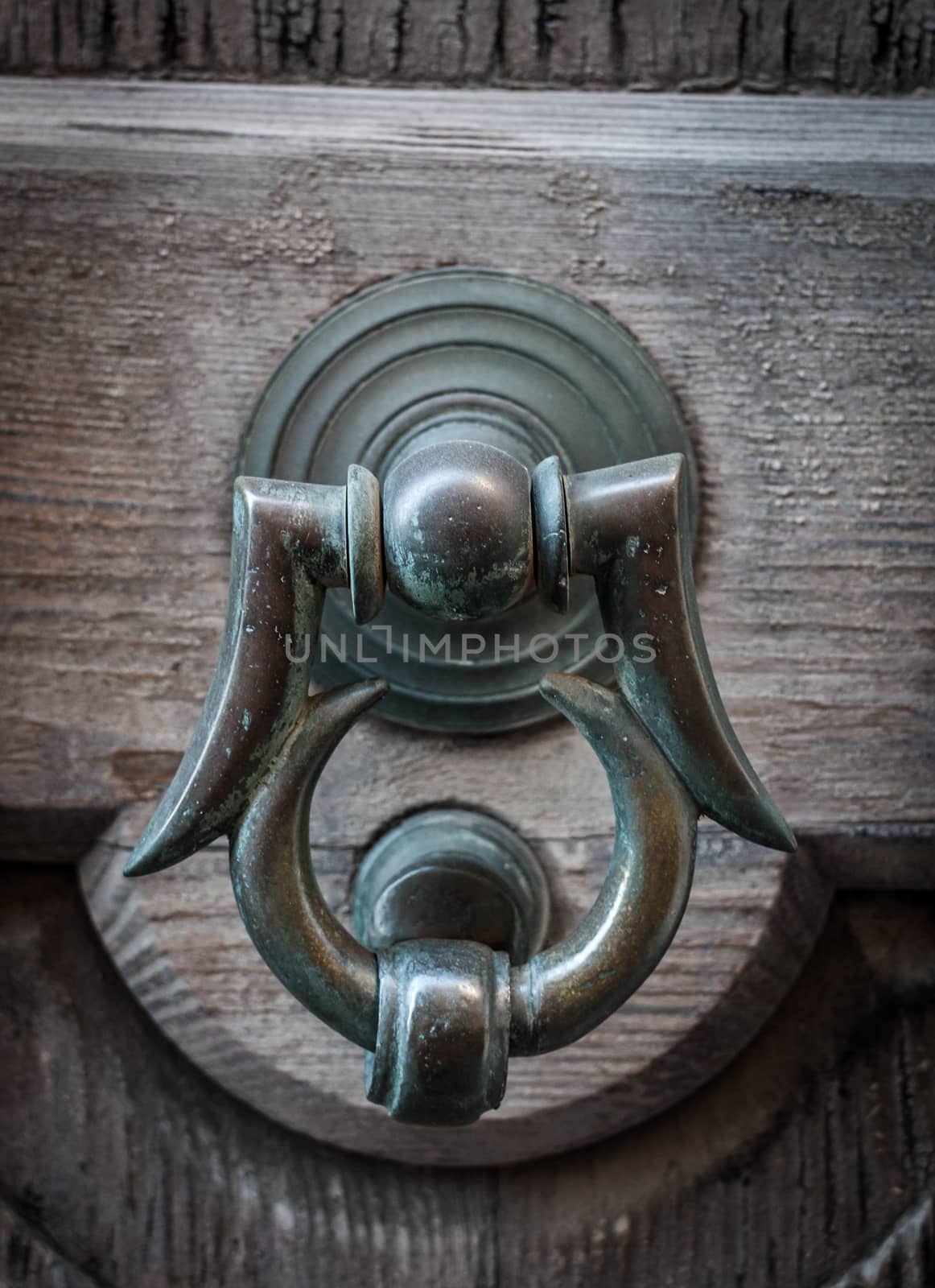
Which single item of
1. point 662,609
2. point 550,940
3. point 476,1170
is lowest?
point 476,1170

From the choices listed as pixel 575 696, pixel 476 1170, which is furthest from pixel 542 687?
pixel 476 1170

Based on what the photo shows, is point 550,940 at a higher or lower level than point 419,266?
lower

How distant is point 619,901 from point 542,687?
7 centimetres

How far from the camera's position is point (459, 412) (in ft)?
1.48

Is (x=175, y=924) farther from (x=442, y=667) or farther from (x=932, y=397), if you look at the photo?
(x=932, y=397)

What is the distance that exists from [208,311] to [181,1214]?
0.39 m

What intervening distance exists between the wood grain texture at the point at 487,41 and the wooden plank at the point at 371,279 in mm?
12

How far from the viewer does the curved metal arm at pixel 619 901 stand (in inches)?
12.9

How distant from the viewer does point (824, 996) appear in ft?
1.61

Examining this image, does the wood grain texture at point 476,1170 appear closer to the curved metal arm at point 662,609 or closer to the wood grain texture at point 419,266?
the wood grain texture at point 419,266

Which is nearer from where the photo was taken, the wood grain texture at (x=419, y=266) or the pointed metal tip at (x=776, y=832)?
the pointed metal tip at (x=776, y=832)

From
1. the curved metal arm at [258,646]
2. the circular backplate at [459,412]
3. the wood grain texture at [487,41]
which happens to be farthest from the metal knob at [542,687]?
the wood grain texture at [487,41]

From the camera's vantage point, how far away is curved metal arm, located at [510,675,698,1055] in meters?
0.33

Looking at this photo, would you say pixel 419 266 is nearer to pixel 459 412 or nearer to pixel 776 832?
A: pixel 459 412
